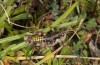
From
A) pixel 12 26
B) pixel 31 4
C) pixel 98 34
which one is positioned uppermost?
pixel 31 4

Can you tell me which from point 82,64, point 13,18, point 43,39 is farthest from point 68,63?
point 13,18

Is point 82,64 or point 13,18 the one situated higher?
point 13,18

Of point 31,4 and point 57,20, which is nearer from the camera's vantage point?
point 57,20

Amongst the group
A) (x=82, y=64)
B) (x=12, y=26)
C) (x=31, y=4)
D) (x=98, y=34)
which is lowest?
(x=82, y=64)

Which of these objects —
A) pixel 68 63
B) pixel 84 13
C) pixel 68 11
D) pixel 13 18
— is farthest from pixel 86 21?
pixel 13 18

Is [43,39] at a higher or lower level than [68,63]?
higher

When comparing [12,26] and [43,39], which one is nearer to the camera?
[43,39]

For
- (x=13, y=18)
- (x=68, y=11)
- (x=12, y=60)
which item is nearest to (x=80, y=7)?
(x=68, y=11)

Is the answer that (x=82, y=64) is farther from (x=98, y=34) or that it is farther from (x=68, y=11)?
(x=68, y=11)

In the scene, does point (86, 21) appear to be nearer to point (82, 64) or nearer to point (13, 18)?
point (82, 64)
